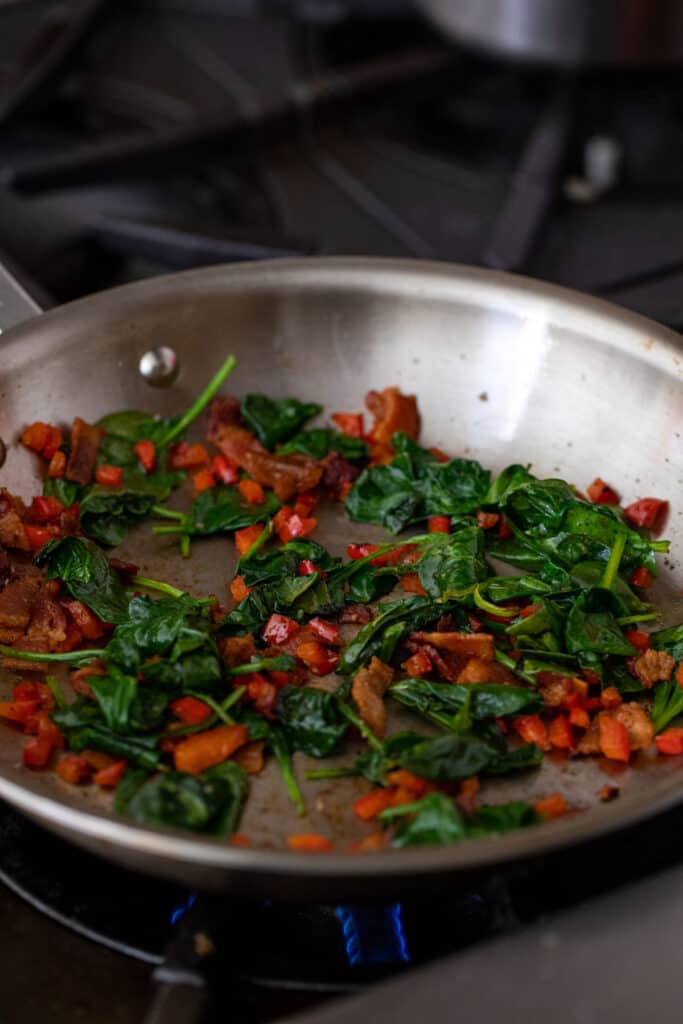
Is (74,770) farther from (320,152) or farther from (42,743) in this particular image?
(320,152)

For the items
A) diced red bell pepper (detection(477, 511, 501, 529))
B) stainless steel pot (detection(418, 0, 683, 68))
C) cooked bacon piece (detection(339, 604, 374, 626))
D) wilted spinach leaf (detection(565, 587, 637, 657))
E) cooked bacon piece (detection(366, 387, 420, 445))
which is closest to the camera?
wilted spinach leaf (detection(565, 587, 637, 657))

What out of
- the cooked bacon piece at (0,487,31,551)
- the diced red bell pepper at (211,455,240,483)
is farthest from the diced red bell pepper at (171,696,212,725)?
the diced red bell pepper at (211,455,240,483)

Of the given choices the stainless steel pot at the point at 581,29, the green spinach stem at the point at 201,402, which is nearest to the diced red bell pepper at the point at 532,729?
the green spinach stem at the point at 201,402

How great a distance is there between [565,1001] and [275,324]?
1.07 metres

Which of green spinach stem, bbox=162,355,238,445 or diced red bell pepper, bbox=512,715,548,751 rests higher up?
green spinach stem, bbox=162,355,238,445

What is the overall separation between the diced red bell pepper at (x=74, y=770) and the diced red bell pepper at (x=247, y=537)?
400 millimetres

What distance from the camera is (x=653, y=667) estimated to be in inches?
51.3

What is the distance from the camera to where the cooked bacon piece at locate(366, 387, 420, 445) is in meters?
1.64

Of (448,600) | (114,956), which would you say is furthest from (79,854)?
(448,600)

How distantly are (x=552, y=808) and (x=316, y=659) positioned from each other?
13.2 inches

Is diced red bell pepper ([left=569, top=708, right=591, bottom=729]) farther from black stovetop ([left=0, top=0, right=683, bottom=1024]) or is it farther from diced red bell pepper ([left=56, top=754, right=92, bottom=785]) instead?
diced red bell pepper ([left=56, top=754, right=92, bottom=785])

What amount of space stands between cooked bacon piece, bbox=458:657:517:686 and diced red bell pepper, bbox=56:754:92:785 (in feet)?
1.35

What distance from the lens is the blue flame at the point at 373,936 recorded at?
1090 mm

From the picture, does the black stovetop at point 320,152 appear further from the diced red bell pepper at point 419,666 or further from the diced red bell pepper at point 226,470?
the diced red bell pepper at point 419,666
